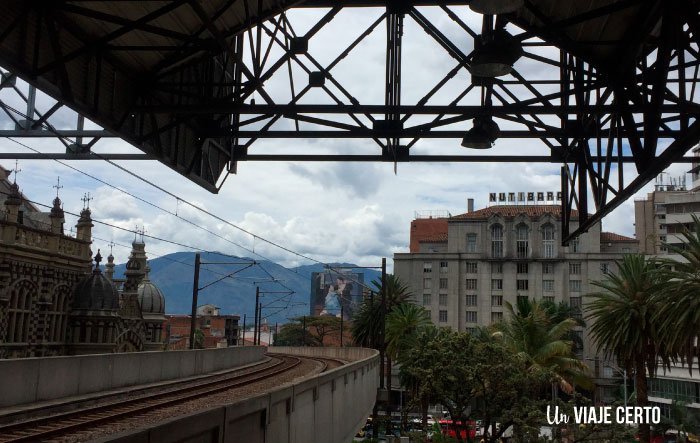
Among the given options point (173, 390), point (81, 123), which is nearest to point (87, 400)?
point (173, 390)

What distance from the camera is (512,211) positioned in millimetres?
110562

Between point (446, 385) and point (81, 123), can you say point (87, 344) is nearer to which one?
point (446, 385)

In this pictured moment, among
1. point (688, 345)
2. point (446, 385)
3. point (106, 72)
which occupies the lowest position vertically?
point (446, 385)

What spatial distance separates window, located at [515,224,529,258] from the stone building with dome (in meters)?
57.2

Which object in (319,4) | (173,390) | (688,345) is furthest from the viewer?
(688,345)

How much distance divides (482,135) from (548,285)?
3656 inches

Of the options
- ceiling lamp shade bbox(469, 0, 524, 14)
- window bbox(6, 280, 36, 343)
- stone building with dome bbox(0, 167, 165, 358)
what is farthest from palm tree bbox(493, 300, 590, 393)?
ceiling lamp shade bbox(469, 0, 524, 14)

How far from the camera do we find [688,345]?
31.7 metres

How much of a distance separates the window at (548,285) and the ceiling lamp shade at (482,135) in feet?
Answer: 303

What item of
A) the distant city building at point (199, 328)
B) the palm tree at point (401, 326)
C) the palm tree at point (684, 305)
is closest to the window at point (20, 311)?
the palm tree at point (401, 326)

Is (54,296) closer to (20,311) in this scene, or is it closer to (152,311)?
(20,311)

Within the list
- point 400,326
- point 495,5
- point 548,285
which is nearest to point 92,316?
point 400,326

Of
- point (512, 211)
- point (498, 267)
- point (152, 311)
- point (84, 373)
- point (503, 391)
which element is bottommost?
point (503, 391)

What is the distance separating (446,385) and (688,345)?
463 inches
